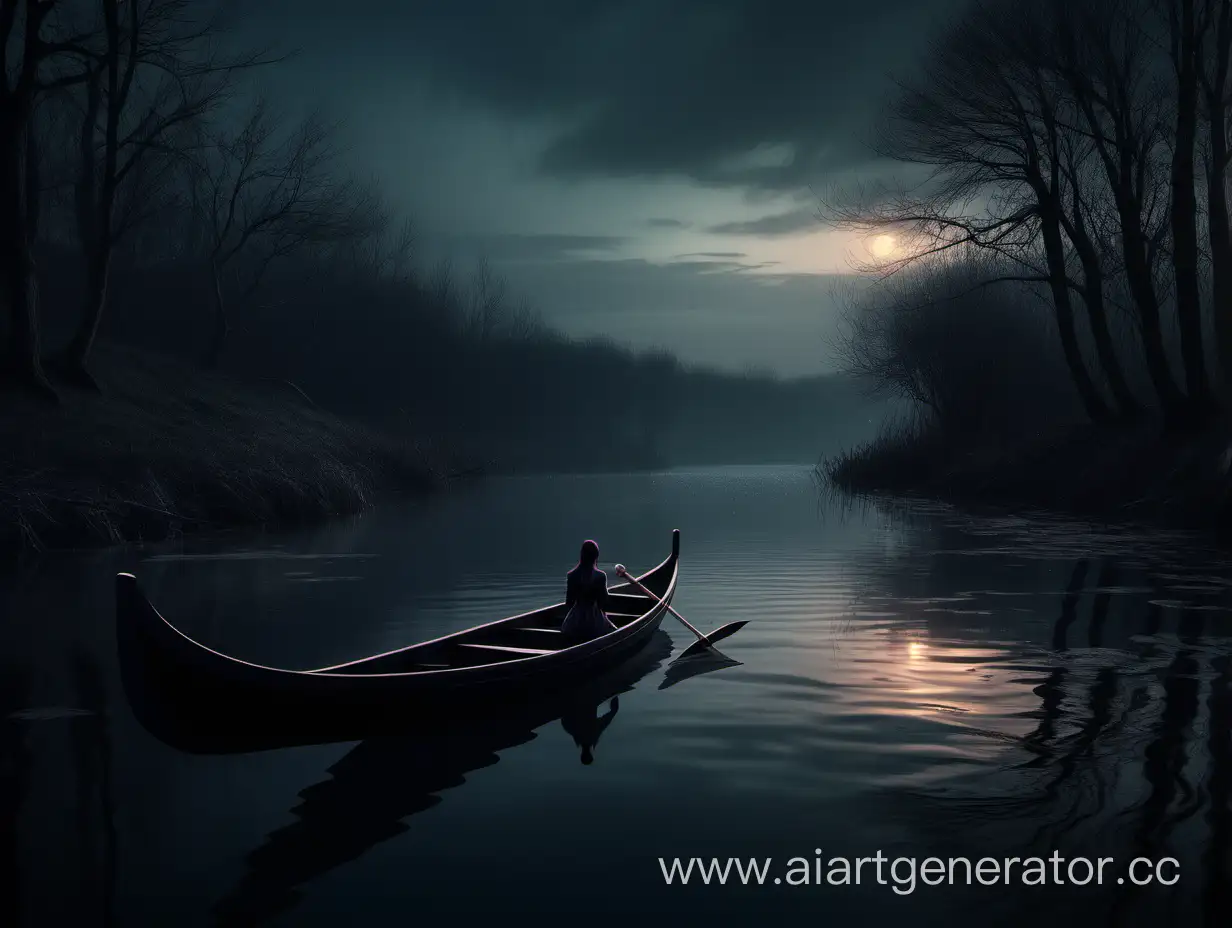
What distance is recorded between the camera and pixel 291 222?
40094mm

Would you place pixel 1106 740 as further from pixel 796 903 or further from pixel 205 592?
pixel 205 592

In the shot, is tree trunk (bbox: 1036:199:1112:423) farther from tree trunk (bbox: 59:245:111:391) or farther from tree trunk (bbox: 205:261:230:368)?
tree trunk (bbox: 205:261:230:368)

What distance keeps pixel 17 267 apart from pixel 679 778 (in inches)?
889

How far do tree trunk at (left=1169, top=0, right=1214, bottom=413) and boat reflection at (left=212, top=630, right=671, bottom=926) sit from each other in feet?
60.7

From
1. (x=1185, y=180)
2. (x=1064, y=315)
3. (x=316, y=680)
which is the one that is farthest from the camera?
(x=1064, y=315)

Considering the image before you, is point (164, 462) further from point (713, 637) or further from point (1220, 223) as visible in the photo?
point (1220, 223)

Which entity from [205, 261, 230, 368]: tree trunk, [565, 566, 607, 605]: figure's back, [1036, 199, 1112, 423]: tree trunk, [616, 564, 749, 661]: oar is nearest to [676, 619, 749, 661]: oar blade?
[616, 564, 749, 661]: oar

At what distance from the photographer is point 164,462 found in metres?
23.0

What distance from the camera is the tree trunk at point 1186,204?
73.2 ft

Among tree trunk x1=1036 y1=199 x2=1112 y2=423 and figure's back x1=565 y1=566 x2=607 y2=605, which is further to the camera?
tree trunk x1=1036 y1=199 x2=1112 y2=423

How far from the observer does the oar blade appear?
36.5 ft

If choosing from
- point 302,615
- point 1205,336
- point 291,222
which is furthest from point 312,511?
point 1205,336

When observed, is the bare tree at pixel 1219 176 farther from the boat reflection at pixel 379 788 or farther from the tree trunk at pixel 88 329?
the tree trunk at pixel 88 329

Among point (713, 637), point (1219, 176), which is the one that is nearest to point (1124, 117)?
point (1219, 176)
